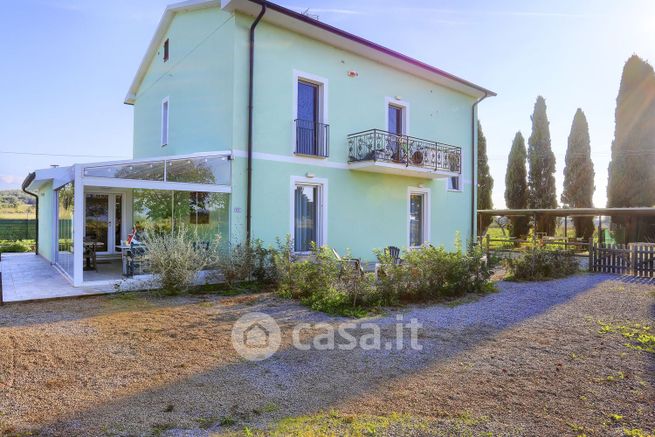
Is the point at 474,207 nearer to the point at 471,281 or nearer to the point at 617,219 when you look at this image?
the point at 471,281

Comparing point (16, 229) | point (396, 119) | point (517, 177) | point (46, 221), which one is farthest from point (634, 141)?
point (16, 229)

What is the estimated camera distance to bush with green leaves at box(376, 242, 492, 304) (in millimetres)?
7621

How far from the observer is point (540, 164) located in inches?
1078

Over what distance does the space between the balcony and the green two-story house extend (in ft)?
0.15

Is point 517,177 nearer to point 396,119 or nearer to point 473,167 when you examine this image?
point 473,167

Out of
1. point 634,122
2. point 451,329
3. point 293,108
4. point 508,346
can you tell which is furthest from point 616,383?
point 634,122

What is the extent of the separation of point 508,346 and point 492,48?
8660 mm

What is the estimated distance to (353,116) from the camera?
12.7 metres

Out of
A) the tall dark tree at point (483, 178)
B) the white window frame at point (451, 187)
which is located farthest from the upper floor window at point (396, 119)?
the tall dark tree at point (483, 178)

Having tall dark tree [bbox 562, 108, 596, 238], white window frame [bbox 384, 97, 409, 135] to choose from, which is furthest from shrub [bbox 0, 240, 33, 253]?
tall dark tree [bbox 562, 108, 596, 238]

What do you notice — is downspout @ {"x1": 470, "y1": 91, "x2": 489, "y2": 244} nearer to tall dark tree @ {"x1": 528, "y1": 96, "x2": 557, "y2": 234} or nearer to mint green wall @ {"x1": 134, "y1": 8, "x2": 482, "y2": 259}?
mint green wall @ {"x1": 134, "y1": 8, "x2": 482, "y2": 259}

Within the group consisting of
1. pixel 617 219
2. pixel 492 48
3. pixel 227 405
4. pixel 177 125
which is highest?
pixel 492 48

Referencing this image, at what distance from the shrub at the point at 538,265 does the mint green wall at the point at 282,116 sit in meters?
3.83

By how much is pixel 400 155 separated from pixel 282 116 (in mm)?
4067
